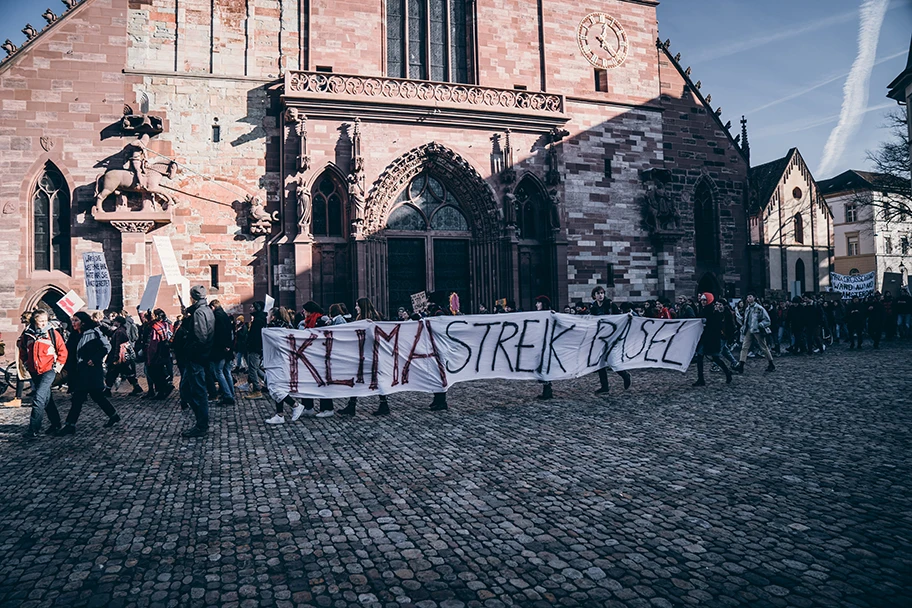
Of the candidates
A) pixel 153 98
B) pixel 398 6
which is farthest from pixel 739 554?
pixel 398 6

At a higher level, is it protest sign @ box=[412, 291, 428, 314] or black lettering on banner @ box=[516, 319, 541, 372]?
protest sign @ box=[412, 291, 428, 314]

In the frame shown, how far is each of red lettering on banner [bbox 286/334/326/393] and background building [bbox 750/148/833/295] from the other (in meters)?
39.5

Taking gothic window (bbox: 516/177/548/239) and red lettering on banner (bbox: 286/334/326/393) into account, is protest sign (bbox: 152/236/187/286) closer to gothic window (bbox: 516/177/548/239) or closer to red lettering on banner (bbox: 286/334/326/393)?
red lettering on banner (bbox: 286/334/326/393)

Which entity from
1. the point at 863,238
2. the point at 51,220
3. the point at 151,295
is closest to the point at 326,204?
the point at 151,295

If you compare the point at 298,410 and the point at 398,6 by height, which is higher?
the point at 398,6

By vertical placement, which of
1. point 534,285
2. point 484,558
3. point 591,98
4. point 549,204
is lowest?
point 484,558

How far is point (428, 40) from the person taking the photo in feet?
71.7

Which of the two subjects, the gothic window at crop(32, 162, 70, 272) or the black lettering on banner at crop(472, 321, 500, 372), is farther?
the gothic window at crop(32, 162, 70, 272)

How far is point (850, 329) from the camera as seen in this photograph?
2095cm

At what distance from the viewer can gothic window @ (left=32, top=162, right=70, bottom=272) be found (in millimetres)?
17828

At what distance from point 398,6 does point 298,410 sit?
58.2ft

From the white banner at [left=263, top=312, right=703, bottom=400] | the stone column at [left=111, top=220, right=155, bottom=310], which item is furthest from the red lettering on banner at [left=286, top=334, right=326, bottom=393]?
the stone column at [left=111, top=220, right=155, bottom=310]

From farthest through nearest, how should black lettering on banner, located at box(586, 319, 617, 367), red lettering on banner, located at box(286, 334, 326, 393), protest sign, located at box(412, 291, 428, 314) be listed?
protest sign, located at box(412, 291, 428, 314) < black lettering on banner, located at box(586, 319, 617, 367) < red lettering on banner, located at box(286, 334, 326, 393)

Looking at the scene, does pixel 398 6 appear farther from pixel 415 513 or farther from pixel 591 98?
pixel 415 513
